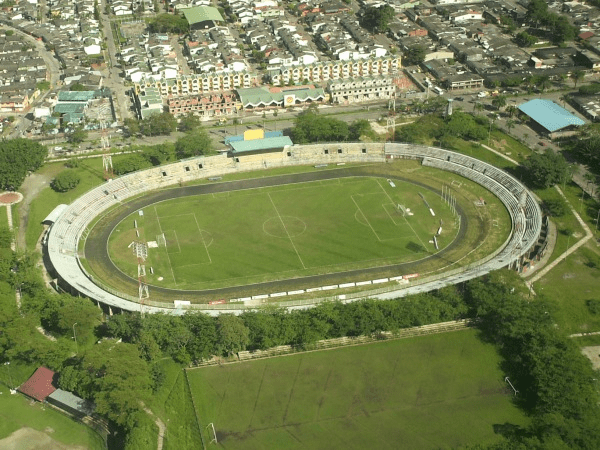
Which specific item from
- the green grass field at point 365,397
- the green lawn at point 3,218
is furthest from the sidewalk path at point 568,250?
the green lawn at point 3,218

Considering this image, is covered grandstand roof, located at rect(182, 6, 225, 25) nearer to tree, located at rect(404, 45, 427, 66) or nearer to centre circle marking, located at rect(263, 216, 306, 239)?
tree, located at rect(404, 45, 427, 66)

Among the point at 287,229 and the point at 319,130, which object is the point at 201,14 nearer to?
the point at 319,130

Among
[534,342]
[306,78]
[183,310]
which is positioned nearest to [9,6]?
[306,78]

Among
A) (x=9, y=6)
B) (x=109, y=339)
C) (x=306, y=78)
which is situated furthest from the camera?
(x=9, y=6)

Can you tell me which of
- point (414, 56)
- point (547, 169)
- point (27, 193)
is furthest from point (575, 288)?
point (27, 193)

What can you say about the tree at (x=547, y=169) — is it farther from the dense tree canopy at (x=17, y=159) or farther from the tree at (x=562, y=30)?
the dense tree canopy at (x=17, y=159)

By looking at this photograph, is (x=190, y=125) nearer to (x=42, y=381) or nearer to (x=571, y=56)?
(x=42, y=381)
